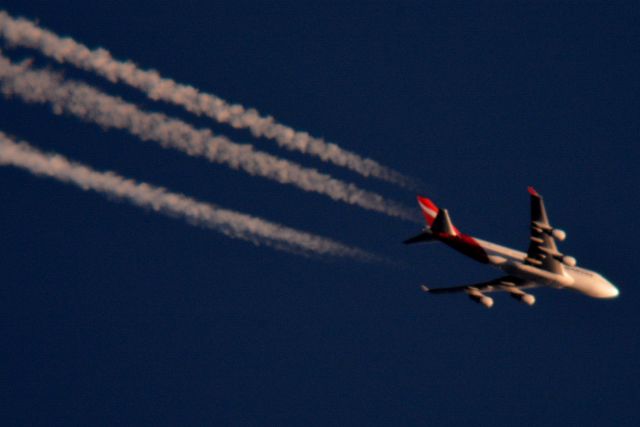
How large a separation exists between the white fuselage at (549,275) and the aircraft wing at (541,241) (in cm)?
26

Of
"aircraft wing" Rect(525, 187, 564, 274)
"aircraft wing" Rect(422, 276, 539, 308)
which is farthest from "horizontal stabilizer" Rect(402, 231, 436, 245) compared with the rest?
"aircraft wing" Rect(422, 276, 539, 308)

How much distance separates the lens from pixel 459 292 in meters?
42.9

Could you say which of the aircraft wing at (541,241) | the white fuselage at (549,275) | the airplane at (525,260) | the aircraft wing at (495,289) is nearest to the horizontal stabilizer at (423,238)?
the airplane at (525,260)

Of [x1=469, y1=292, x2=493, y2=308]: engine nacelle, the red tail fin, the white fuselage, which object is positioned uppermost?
the red tail fin

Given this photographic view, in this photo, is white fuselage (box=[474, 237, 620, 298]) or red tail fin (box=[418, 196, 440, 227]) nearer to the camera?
white fuselage (box=[474, 237, 620, 298])

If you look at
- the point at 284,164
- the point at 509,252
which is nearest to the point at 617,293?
the point at 509,252

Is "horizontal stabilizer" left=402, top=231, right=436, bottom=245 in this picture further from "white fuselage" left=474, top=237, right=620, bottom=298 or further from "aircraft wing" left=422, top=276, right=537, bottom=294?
"aircraft wing" left=422, top=276, right=537, bottom=294

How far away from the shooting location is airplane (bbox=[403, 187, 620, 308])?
37469 mm

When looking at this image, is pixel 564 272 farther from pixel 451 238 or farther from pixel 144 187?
pixel 144 187

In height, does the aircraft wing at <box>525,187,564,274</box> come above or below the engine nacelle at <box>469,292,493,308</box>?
above

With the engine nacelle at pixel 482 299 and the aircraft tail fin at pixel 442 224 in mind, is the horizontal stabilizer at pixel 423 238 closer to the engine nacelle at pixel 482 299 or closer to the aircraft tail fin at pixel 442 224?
the aircraft tail fin at pixel 442 224

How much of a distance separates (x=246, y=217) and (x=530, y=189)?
38.7ft

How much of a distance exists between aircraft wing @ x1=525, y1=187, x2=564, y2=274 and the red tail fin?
4.28 meters

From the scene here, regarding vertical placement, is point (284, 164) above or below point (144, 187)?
above
